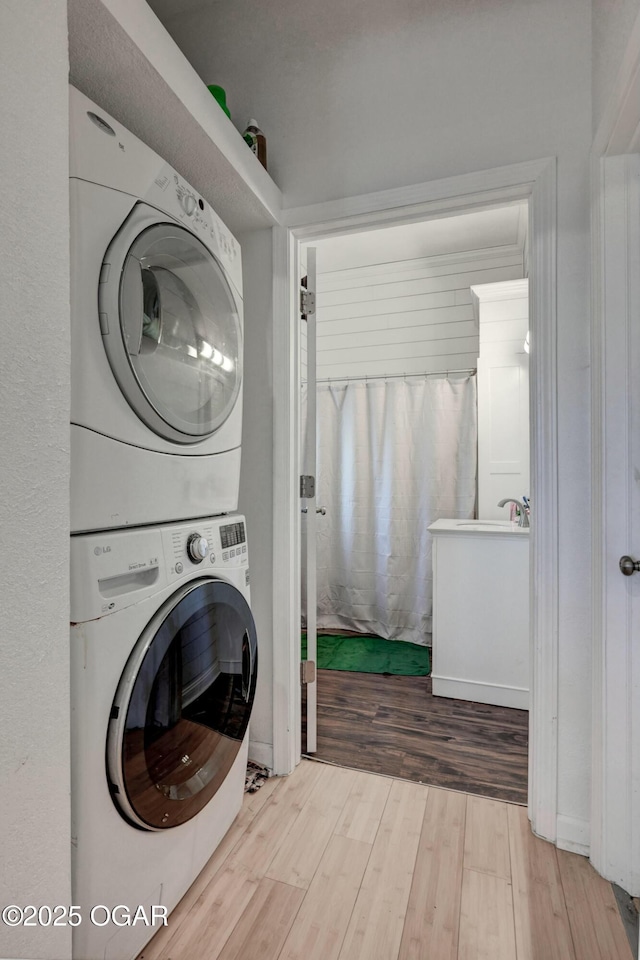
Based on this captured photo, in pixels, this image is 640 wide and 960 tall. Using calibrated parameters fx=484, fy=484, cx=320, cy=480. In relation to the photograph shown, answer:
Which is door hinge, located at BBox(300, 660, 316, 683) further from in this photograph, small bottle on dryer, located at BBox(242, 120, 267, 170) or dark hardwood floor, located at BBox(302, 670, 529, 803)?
small bottle on dryer, located at BBox(242, 120, 267, 170)

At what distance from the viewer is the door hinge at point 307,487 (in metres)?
1.88

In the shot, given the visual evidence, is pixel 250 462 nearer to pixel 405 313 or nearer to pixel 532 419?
pixel 532 419

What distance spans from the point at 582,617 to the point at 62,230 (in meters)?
1.57

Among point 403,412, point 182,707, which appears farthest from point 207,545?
point 403,412

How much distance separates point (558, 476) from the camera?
1.46 m

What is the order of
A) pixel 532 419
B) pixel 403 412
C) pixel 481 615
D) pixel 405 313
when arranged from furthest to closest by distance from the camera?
pixel 405 313 → pixel 403 412 → pixel 481 615 → pixel 532 419

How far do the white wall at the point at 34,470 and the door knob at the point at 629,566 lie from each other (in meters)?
1.29

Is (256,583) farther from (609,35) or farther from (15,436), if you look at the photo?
(609,35)

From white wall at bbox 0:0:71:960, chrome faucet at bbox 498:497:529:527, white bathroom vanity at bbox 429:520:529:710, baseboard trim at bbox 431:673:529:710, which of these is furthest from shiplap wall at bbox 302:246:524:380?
white wall at bbox 0:0:71:960

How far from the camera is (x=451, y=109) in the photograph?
62.1 inches

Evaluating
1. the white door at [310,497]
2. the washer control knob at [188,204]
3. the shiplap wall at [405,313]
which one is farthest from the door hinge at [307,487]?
the shiplap wall at [405,313]

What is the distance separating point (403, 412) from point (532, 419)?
1911 mm

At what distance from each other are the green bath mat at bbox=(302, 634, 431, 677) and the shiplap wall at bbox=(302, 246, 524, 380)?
1.89m

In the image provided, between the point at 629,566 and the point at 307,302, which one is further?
the point at 307,302
